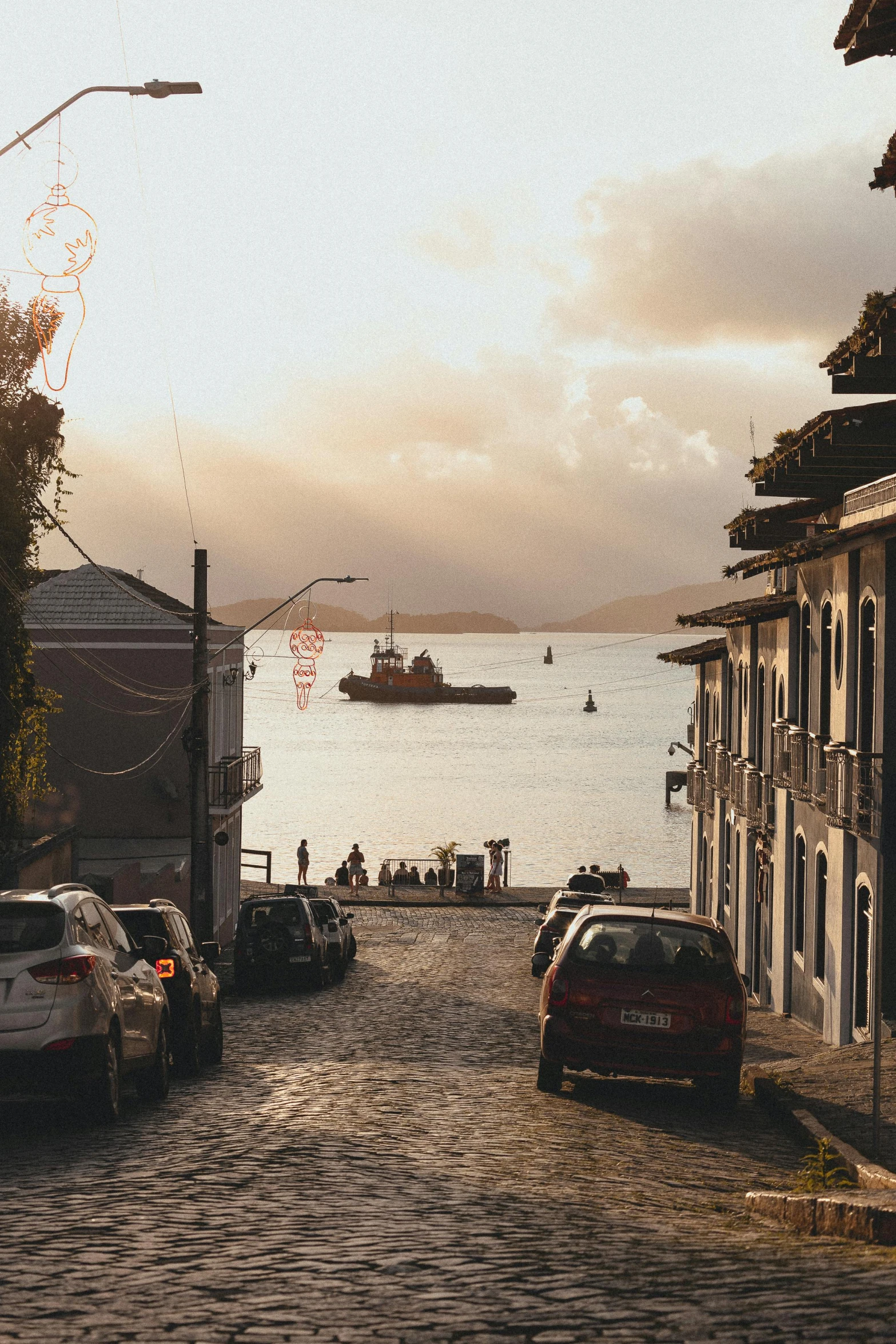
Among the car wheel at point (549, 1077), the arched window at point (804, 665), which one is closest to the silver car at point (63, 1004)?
the car wheel at point (549, 1077)

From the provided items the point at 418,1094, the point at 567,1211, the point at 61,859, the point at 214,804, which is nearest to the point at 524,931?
the point at 214,804

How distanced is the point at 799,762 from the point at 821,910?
219 centimetres

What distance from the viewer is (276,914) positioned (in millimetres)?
26641

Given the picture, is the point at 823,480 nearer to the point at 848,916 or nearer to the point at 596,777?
the point at 848,916

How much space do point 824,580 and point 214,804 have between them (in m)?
20.7

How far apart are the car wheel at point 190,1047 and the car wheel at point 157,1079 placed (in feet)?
5.38

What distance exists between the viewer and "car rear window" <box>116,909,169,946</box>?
1505 cm

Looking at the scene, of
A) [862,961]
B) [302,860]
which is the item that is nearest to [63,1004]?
[862,961]

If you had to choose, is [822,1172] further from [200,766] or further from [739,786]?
[739,786]

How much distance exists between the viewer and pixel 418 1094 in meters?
13.0

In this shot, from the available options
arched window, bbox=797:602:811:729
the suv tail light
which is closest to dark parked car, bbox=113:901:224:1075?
the suv tail light

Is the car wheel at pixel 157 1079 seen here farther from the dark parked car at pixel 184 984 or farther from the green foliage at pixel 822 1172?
A: the green foliage at pixel 822 1172

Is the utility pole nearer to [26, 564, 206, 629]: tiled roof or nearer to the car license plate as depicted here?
[26, 564, 206, 629]: tiled roof

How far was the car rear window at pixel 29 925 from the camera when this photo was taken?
34.0 ft
